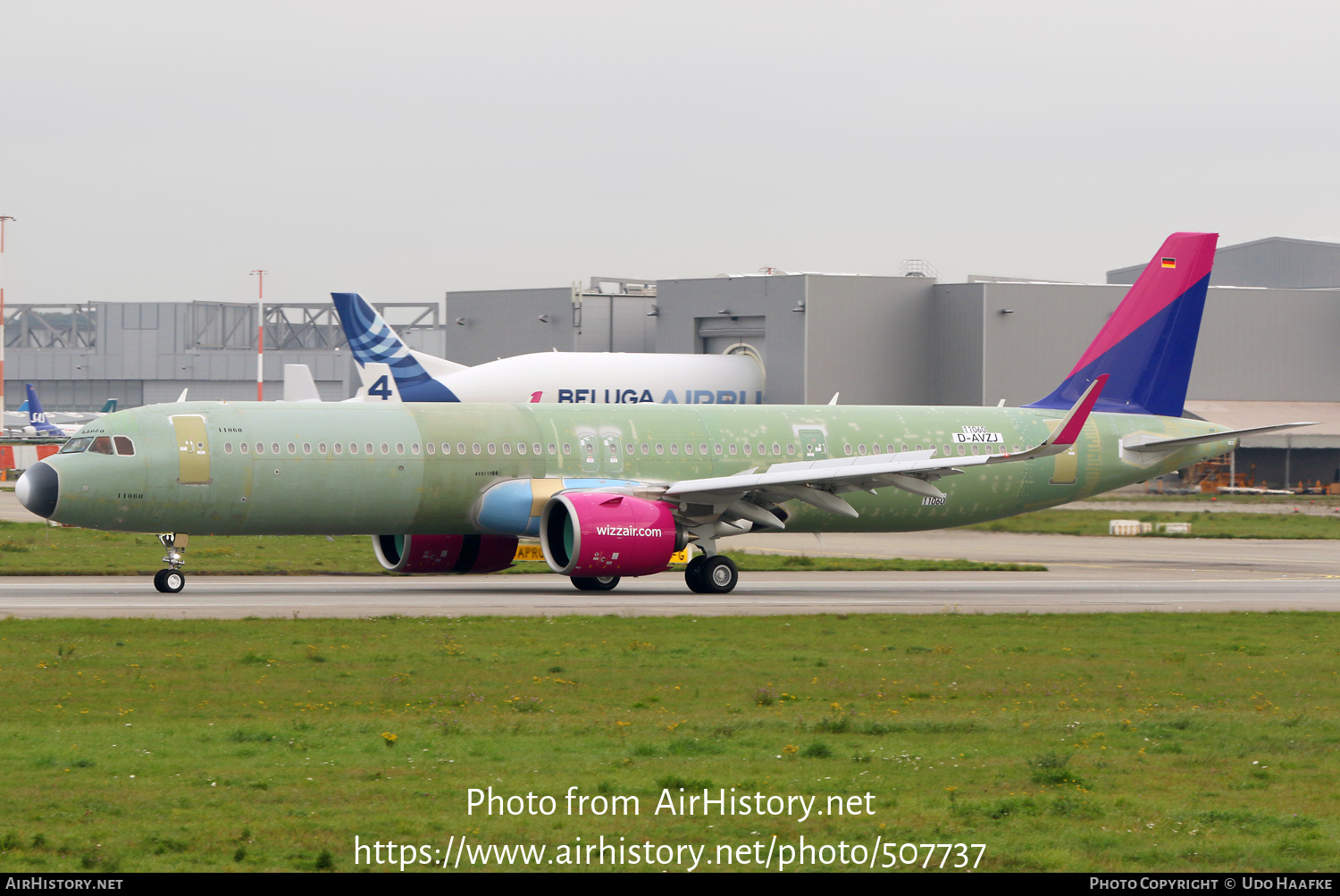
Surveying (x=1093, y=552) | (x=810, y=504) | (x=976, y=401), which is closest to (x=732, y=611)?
(x=810, y=504)

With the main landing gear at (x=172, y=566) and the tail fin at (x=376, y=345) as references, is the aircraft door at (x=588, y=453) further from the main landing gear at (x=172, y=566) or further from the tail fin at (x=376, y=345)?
the tail fin at (x=376, y=345)

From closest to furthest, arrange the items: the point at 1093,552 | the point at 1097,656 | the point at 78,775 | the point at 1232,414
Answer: the point at 78,775, the point at 1097,656, the point at 1093,552, the point at 1232,414

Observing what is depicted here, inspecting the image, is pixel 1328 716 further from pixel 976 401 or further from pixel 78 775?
pixel 976 401

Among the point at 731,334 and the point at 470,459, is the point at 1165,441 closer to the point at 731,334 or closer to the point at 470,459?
the point at 470,459

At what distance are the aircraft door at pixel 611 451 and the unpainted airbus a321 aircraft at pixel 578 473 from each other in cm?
5

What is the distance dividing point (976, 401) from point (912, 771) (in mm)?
67618

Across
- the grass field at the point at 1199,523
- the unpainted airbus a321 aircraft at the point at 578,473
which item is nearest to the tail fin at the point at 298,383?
the grass field at the point at 1199,523

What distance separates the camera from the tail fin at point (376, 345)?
2751 inches

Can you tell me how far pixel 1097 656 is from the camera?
23.5 m

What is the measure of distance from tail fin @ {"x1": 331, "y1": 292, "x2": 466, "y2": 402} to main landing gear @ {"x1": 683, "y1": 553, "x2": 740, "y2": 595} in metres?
36.9

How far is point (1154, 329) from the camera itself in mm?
42719

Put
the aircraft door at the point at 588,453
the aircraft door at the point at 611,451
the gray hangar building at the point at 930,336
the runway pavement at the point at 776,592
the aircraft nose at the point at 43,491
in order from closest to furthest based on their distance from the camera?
the runway pavement at the point at 776,592, the aircraft nose at the point at 43,491, the aircraft door at the point at 588,453, the aircraft door at the point at 611,451, the gray hangar building at the point at 930,336

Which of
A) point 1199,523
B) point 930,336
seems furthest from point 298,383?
point 1199,523

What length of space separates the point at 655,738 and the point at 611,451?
20389 mm
